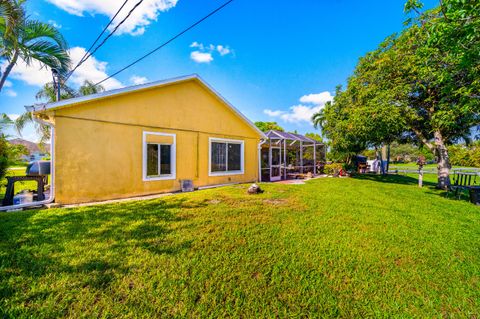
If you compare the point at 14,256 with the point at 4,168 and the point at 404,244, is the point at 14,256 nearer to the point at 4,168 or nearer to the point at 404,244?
the point at 4,168

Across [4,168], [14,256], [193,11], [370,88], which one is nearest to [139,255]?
[14,256]

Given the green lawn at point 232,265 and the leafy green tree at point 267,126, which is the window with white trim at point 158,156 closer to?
the green lawn at point 232,265

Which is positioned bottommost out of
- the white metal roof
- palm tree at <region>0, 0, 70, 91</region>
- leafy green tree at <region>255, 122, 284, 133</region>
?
the white metal roof

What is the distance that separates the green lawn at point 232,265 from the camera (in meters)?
2.50

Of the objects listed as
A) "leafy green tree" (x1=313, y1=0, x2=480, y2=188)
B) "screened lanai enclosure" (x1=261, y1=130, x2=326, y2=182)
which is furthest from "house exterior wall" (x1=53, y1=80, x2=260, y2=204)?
"leafy green tree" (x1=313, y1=0, x2=480, y2=188)

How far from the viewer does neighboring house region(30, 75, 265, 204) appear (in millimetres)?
6555

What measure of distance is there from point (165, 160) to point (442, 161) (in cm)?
1577

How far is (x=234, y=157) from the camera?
11664mm

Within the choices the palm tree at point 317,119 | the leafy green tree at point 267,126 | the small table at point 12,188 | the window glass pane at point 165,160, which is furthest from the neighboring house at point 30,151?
the palm tree at point 317,119

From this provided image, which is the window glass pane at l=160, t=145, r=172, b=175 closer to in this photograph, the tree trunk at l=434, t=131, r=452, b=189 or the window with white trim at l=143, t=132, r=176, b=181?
the window with white trim at l=143, t=132, r=176, b=181

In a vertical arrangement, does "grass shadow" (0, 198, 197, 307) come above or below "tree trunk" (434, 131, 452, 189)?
below

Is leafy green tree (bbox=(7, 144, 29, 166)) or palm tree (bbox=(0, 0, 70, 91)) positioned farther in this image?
leafy green tree (bbox=(7, 144, 29, 166))

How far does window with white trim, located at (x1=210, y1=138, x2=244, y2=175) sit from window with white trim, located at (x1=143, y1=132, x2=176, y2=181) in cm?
220

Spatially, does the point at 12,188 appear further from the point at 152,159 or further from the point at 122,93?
the point at 122,93
